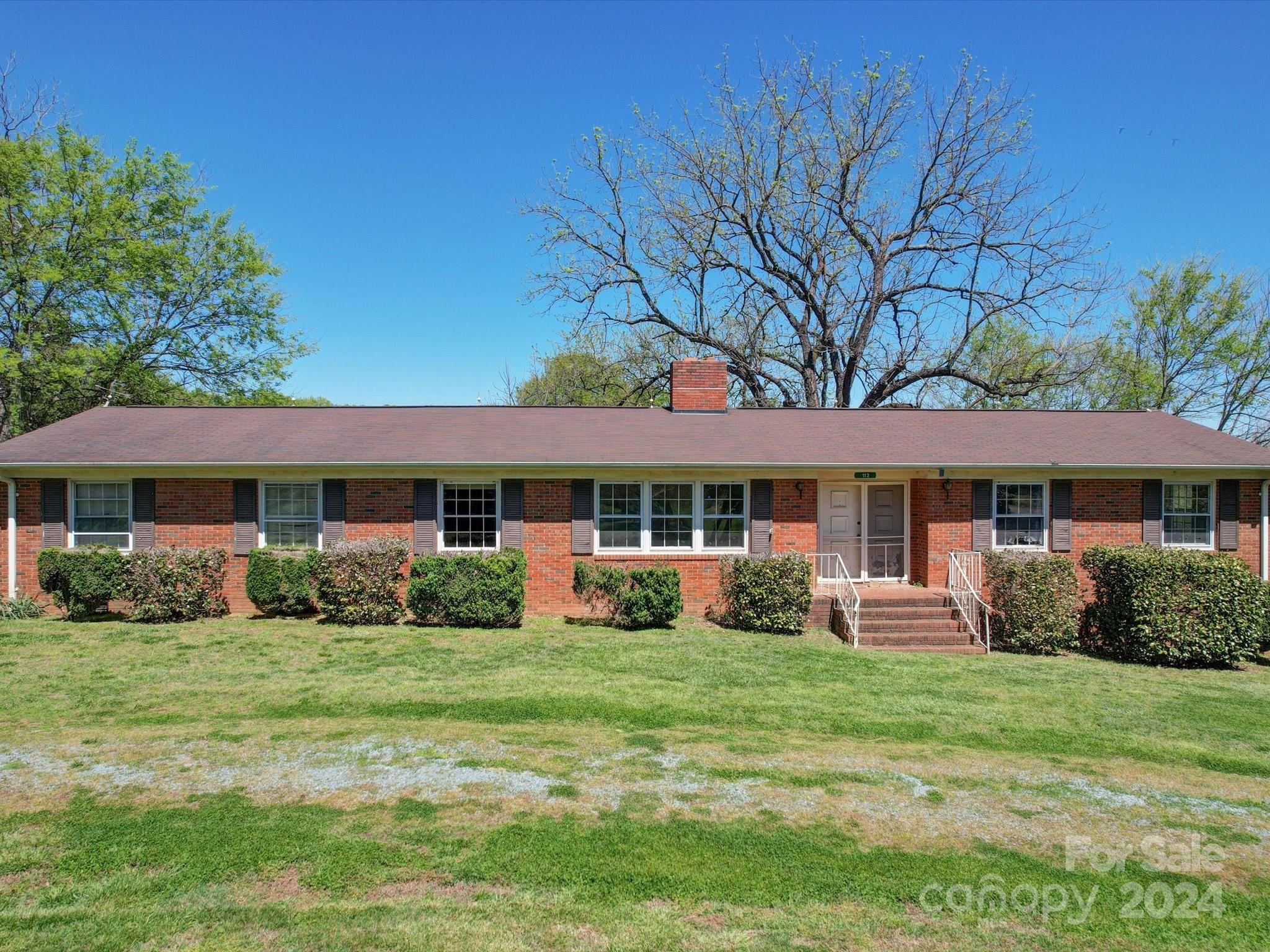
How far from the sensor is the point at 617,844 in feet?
14.3

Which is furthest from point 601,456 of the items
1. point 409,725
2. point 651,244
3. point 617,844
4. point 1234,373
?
point 1234,373

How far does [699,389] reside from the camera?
53.7ft

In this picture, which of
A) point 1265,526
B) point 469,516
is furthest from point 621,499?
point 1265,526

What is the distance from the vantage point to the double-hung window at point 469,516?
13.0m

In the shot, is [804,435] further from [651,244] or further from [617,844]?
[651,244]

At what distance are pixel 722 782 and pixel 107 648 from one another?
8888 millimetres

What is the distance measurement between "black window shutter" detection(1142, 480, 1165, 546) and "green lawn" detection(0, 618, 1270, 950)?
4.83 meters

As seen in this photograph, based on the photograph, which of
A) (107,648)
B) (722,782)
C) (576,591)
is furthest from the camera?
(576,591)

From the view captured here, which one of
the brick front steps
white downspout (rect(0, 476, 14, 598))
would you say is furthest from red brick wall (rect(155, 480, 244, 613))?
the brick front steps

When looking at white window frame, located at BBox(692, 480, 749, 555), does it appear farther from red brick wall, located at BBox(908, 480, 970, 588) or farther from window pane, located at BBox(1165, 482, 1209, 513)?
window pane, located at BBox(1165, 482, 1209, 513)

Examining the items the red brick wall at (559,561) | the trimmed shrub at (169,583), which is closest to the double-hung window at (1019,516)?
the red brick wall at (559,561)

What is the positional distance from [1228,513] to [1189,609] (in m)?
3.76

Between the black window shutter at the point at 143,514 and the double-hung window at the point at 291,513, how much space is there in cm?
189

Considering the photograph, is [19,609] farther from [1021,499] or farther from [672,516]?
[1021,499]
